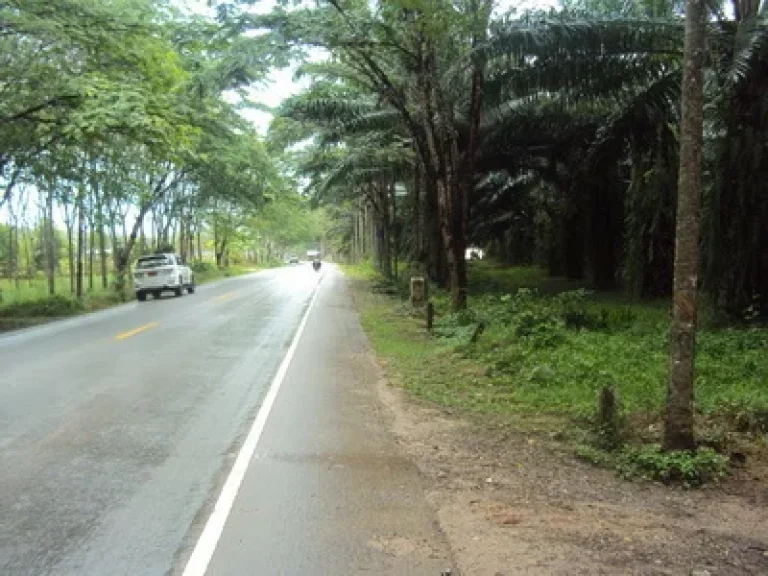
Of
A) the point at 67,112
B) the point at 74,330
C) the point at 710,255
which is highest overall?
the point at 67,112

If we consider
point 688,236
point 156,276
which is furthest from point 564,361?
point 156,276

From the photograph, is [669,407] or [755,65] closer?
[669,407]

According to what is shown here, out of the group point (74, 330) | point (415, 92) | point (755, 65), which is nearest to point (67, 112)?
point (74, 330)

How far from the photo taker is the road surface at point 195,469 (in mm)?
4547

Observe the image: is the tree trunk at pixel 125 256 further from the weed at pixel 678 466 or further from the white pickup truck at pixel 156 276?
→ the weed at pixel 678 466

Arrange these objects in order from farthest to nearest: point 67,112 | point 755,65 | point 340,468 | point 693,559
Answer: point 67,112 < point 755,65 < point 340,468 < point 693,559

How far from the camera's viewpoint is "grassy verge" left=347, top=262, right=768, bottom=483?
6.94 m

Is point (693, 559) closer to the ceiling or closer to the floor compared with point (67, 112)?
closer to the floor

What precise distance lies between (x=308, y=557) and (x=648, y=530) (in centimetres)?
230

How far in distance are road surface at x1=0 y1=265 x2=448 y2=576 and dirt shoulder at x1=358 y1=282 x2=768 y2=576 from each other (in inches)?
12.5

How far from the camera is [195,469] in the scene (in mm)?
6277

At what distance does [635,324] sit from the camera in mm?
14086

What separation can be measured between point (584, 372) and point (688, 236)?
381 centimetres

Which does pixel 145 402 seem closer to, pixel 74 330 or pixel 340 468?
pixel 340 468
